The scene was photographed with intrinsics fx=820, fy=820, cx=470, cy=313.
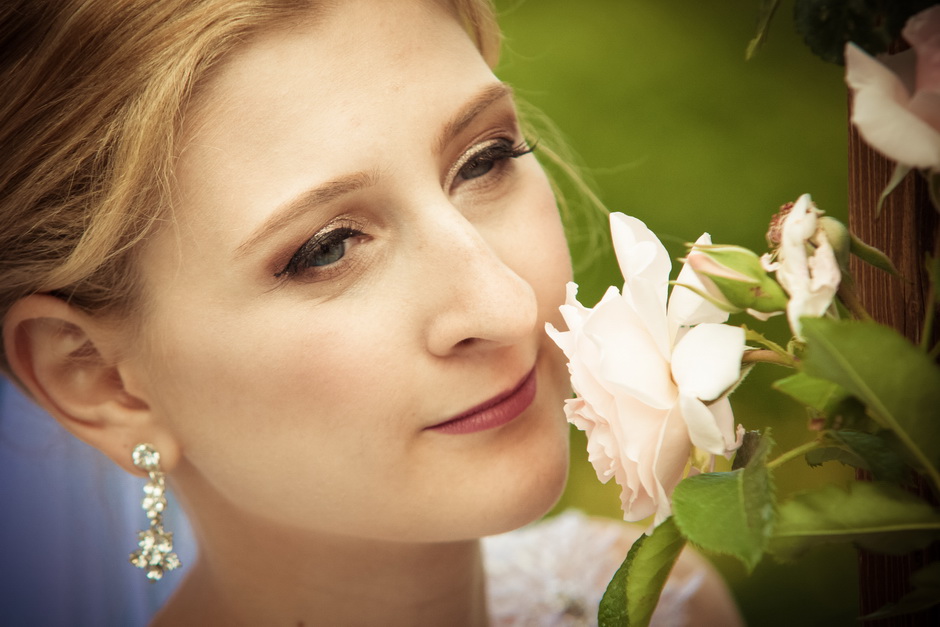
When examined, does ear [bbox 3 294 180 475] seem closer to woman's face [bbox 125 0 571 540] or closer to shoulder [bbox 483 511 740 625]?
woman's face [bbox 125 0 571 540]

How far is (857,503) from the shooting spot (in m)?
0.42

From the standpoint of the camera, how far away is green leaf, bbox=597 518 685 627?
1.58ft

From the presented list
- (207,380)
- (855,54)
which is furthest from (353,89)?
(855,54)

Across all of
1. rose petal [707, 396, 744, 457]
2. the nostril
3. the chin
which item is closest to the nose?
the nostril

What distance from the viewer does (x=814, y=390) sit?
44cm

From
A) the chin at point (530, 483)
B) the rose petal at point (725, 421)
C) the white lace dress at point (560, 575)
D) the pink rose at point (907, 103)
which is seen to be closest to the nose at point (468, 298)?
the chin at point (530, 483)

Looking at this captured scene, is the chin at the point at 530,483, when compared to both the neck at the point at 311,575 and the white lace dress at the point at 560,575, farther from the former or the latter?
the white lace dress at the point at 560,575

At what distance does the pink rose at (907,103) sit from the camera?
0.40m

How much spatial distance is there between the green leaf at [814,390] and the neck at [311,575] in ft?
2.07

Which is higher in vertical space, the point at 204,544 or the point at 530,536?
the point at 204,544

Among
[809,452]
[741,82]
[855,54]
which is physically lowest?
[741,82]

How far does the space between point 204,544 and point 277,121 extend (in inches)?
22.7

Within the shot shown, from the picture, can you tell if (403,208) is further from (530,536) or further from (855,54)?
(530,536)

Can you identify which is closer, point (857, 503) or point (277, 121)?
point (857, 503)
